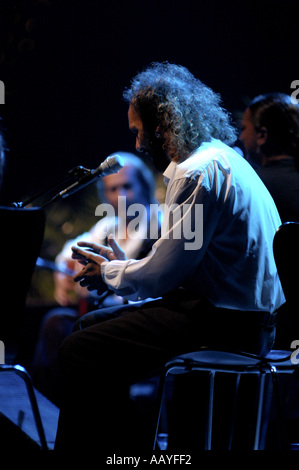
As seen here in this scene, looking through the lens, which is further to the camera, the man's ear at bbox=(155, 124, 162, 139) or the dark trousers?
the man's ear at bbox=(155, 124, 162, 139)

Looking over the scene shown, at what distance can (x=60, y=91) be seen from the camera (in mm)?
3340

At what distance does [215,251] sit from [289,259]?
0.99ft

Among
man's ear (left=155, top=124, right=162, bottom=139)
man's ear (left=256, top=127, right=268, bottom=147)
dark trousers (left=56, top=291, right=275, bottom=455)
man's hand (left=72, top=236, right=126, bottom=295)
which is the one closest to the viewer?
dark trousers (left=56, top=291, right=275, bottom=455)

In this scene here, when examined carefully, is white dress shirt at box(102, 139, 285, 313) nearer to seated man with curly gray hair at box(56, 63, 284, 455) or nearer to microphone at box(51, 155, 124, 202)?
seated man with curly gray hair at box(56, 63, 284, 455)

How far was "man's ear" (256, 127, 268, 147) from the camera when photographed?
245 centimetres

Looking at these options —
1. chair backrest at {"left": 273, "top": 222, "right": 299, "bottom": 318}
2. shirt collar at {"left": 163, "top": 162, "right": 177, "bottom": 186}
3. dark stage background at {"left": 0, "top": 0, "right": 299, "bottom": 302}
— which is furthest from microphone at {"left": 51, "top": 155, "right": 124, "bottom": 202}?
dark stage background at {"left": 0, "top": 0, "right": 299, "bottom": 302}

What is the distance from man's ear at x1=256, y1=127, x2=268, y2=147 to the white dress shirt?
0.87 m

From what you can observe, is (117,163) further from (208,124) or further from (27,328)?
(27,328)

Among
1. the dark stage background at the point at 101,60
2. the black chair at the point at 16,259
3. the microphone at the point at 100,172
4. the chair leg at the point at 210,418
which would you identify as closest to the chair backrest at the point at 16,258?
the black chair at the point at 16,259

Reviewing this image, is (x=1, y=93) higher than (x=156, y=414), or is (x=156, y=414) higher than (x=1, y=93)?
(x=1, y=93)

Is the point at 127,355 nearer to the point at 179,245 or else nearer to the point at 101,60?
the point at 179,245

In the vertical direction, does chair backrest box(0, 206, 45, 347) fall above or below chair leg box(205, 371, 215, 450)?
above
